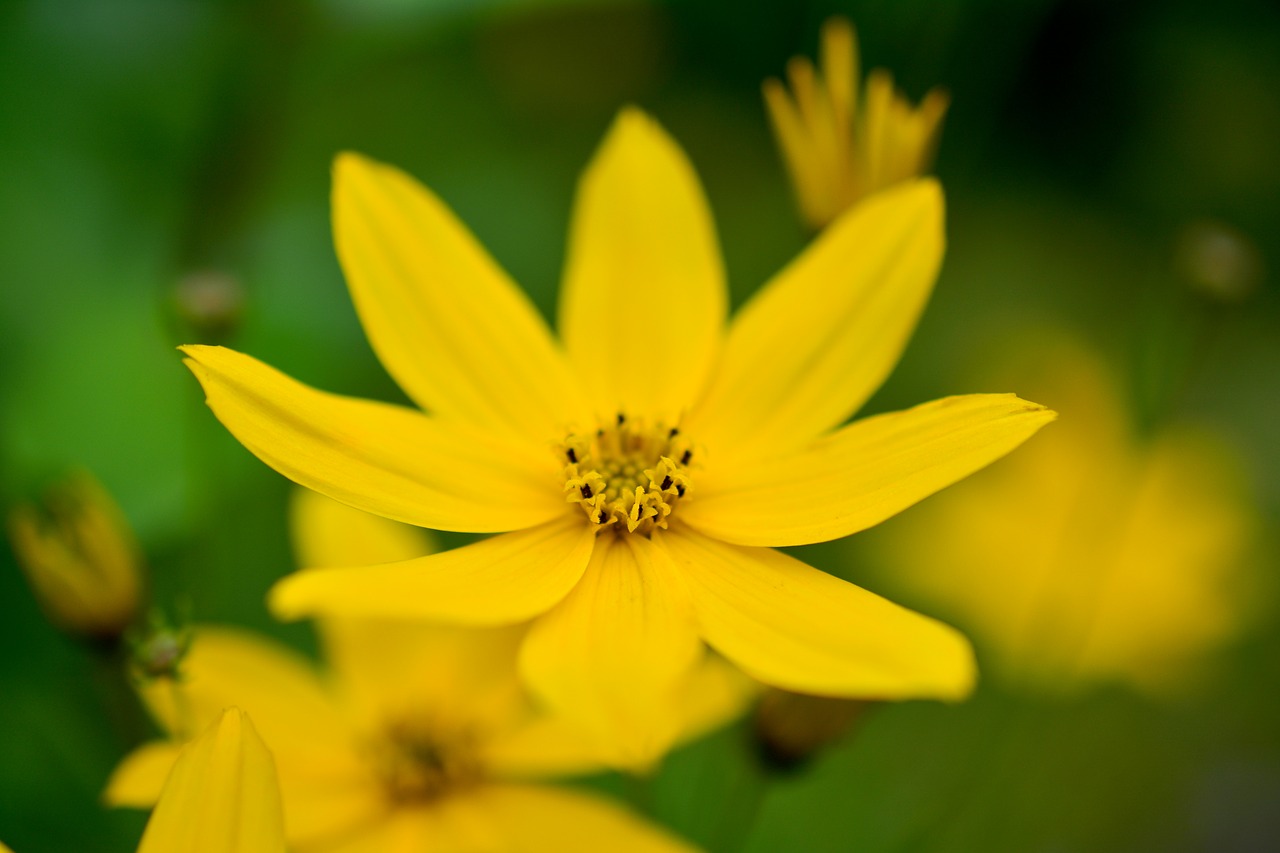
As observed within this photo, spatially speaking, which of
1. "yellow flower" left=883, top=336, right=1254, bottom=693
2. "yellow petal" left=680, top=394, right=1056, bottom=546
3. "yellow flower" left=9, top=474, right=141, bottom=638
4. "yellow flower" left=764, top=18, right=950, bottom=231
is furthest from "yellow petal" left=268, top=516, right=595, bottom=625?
"yellow flower" left=883, top=336, right=1254, bottom=693

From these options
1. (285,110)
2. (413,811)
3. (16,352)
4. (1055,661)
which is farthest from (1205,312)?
(16,352)

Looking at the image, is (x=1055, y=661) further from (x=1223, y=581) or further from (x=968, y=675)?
(x=968, y=675)

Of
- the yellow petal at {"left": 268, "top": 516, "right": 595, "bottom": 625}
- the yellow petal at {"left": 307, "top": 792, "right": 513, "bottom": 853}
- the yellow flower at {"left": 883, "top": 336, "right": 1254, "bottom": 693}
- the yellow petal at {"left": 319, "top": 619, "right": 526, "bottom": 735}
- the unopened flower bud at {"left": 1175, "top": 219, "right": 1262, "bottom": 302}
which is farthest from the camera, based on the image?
the yellow flower at {"left": 883, "top": 336, "right": 1254, "bottom": 693}

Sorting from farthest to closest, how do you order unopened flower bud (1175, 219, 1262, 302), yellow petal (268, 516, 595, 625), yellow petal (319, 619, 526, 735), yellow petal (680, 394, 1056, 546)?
unopened flower bud (1175, 219, 1262, 302)
yellow petal (319, 619, 526, 735)
yellow petal (680, 394, 1056, 546)
yellow petal (268, 516, 595, 625)

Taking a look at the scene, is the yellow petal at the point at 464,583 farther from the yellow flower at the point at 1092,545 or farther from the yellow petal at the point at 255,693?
the yellow flower at the point at 1092,545

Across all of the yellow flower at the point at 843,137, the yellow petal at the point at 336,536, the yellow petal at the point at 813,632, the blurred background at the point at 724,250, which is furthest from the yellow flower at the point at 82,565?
the yellow flower at the point at 843,137

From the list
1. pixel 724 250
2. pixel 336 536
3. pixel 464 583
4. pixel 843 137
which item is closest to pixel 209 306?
pixel 336 536

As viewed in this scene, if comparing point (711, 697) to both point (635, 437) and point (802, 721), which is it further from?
point (635, 437)

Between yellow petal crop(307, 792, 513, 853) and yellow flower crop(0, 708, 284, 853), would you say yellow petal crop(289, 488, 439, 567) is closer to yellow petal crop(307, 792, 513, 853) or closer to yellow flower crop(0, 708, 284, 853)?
yellow petal crop(307, 792, 513, 853)
